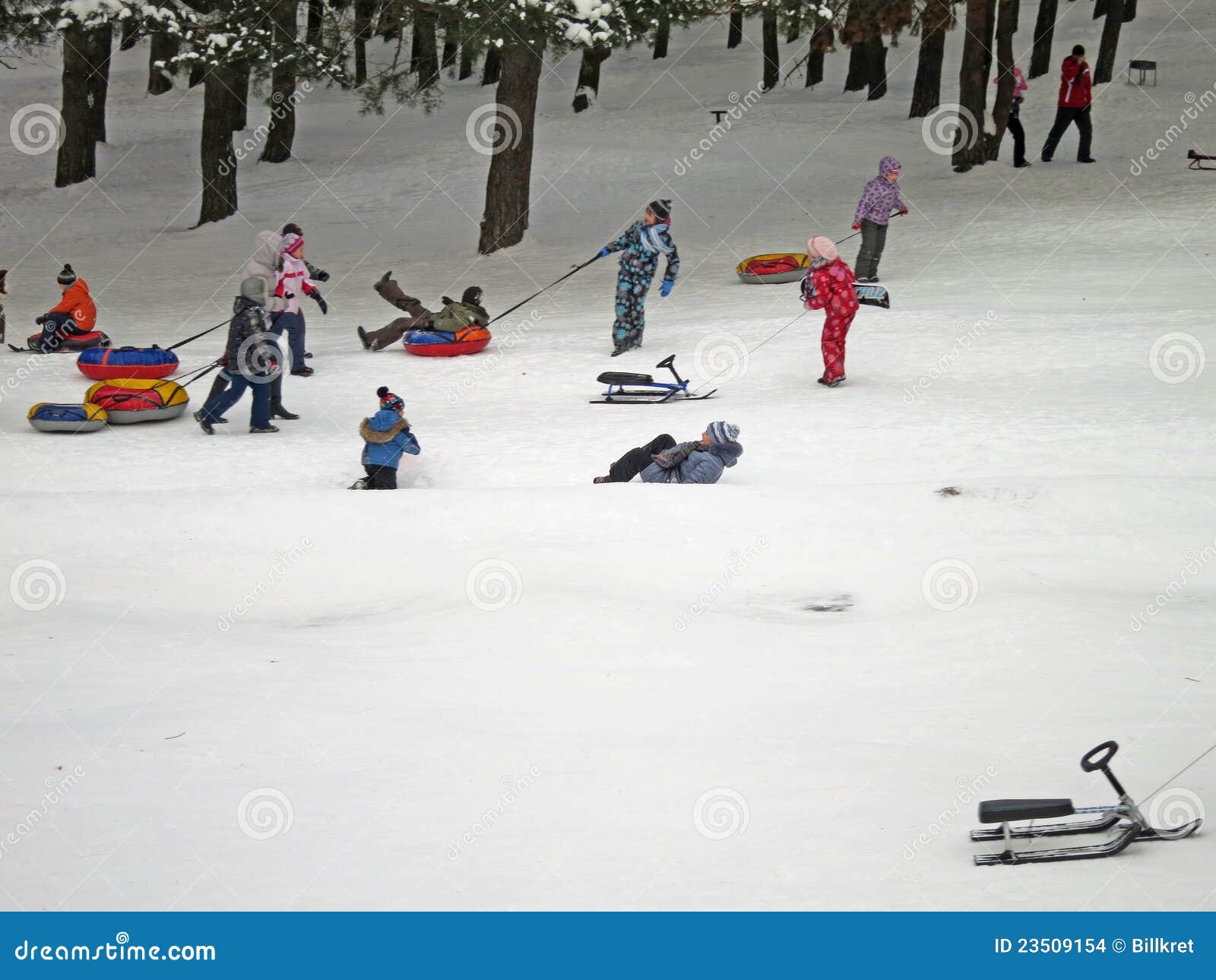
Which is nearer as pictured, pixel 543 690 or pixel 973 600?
pixel 543 690

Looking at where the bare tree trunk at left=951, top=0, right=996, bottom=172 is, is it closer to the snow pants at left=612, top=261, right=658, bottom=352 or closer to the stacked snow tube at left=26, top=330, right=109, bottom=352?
the snow pants at left=612, top=261, right=658, bottom=352

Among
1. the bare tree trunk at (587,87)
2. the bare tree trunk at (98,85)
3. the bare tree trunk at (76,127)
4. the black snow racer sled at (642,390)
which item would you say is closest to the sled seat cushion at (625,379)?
the black snow racer sled at (642,390)

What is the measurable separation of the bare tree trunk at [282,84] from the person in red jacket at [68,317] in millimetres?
4343

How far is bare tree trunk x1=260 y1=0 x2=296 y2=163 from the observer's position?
17.3 metres

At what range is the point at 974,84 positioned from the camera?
22.2 meters

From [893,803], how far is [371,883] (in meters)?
1.92

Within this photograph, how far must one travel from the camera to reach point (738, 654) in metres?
6.94

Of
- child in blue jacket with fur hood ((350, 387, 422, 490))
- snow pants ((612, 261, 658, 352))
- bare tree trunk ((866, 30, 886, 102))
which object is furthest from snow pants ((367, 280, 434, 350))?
bare tree trunk ((866, 30, 886, 102))

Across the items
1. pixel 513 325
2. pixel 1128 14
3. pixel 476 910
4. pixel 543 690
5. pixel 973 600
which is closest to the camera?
pixel 476 910

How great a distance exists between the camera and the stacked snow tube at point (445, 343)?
1439 centimetres

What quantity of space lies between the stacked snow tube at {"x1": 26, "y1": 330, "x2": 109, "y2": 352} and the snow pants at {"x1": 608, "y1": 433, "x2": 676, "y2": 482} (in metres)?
7.30

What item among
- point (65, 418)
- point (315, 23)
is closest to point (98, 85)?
point (315, 23)

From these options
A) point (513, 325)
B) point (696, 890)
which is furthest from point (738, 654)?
point (513, 325)

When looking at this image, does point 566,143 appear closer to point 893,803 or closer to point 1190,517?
point 1190,517
